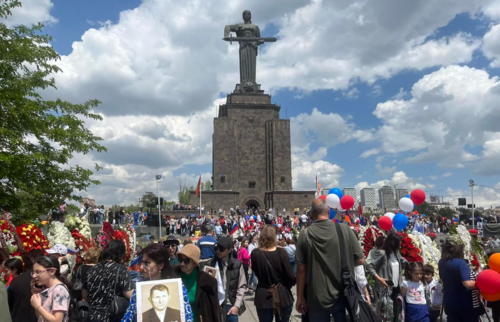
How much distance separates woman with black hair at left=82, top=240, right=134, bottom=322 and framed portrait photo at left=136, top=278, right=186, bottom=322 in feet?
3.34

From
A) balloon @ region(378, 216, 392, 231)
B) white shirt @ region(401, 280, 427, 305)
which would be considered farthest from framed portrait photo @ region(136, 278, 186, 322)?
balloon @ region(378, 216, 392, 231)

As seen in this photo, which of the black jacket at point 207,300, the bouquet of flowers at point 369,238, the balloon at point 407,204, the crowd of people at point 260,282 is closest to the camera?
the crowd of people at point 260,282

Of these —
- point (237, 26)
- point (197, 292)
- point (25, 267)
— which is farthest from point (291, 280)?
point (237, 26)

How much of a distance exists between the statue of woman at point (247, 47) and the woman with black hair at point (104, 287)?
46508 mm

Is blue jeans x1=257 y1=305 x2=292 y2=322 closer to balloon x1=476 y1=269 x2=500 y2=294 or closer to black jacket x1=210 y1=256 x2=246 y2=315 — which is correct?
black jacket x1=210 y1=256 x2=246 y2=315

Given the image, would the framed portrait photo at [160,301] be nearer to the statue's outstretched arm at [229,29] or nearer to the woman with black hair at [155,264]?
the woman with black hair at [155,264]

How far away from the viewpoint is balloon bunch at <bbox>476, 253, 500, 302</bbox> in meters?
4.68

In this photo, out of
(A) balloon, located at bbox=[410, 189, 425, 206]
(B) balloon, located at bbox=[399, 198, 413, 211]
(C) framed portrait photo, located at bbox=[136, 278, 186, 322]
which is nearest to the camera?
(C) framed portrait photo, located at bbox=[136, 278, 186, 322]

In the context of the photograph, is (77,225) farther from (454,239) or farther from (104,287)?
(454,239)

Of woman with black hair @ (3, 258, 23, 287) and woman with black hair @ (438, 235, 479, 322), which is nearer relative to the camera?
woman with black hair @ (3, 258, 23, 287)

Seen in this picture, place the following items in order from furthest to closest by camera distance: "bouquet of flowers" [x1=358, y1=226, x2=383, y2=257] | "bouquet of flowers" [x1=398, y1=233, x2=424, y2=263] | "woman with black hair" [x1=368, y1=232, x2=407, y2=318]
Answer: "bouquet of flowers" [x1=358, y1=226, x2=383, y2=257] → "bouquet of flowers" [x1=398, y1=233, x2=424, y2=263] → "woman with black hair" [x1=368, y1=232, x2=407, y2=318]

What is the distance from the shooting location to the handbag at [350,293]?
393cm

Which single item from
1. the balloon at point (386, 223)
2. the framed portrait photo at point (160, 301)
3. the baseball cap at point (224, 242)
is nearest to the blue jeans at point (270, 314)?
the baseball cap at point (224, 242)

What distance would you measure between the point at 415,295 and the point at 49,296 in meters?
4.71
